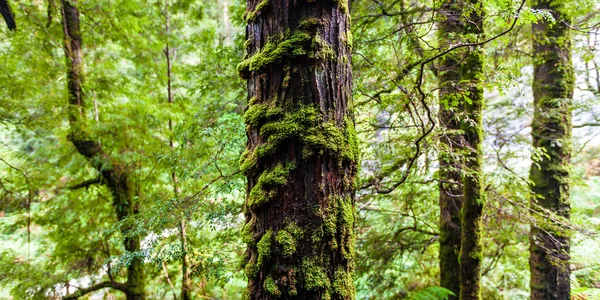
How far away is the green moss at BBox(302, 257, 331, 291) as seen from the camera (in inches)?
40.4

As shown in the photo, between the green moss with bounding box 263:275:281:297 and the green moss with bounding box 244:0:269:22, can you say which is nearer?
the green moss with bounding box 263:275:281:297

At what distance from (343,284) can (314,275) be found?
0.15 metres

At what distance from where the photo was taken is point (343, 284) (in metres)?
1.10

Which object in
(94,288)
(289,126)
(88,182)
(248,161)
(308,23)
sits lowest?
(94,288)

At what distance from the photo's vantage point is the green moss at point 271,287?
3.40 feet

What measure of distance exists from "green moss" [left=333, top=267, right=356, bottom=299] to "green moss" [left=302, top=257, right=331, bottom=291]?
0.04m

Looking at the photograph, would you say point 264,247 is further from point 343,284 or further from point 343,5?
point 343,5

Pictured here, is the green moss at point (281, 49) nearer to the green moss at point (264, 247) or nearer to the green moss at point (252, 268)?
the green moss at point (264, 247)

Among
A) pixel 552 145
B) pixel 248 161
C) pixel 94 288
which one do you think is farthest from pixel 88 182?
pixel 552 145

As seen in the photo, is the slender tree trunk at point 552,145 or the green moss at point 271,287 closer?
the green moss at point 271,287

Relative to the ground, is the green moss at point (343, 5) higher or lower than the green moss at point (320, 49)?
higher

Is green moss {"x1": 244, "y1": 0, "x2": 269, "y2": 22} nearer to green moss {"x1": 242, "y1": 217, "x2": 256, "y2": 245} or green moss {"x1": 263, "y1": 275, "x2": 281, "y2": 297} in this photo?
green moss {"x1": 242, "y1": 217, "x2": 256, "y2": 245}

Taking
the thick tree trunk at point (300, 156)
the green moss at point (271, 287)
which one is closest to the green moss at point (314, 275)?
the thick tree trunk at point (300, 156)

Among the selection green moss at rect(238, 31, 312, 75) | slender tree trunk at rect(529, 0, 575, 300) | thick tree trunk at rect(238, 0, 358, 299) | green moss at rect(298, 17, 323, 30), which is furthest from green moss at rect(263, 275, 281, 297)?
slender tree trunk at rect(529, 0, 575, 300)
